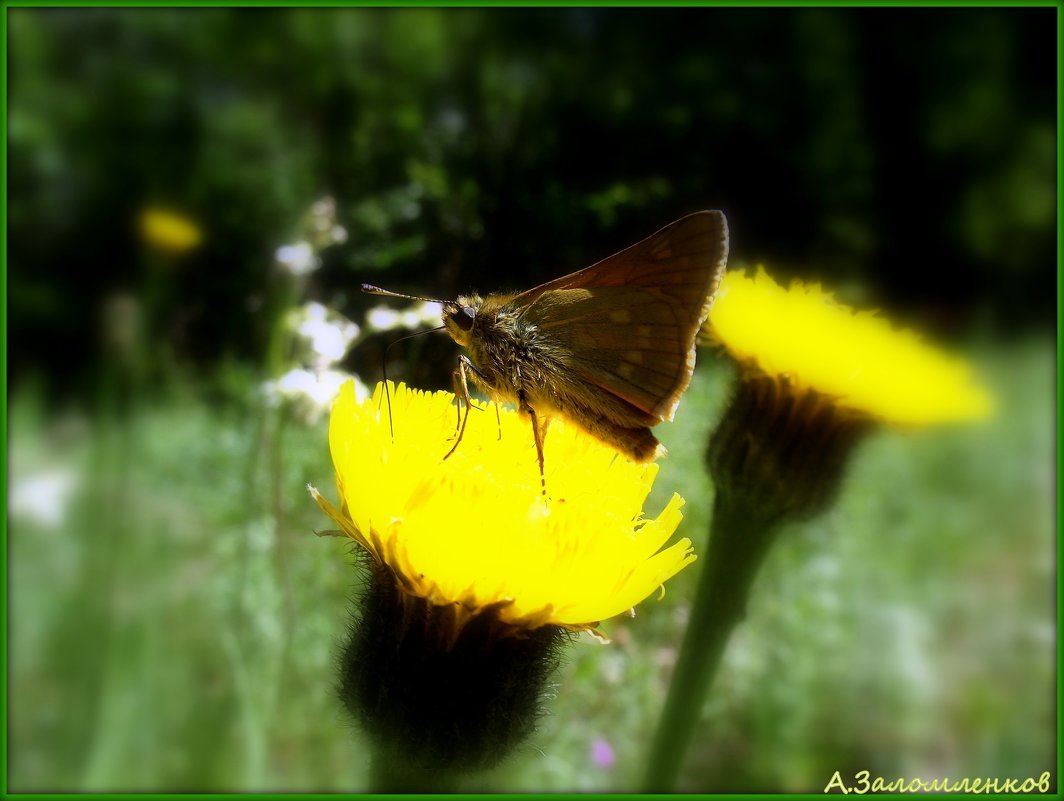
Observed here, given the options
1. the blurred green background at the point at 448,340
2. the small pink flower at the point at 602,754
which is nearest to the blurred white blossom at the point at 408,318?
A: the blurred green background at the point at 448,340

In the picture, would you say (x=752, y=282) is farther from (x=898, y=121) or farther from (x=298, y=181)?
(x=898, y=121)

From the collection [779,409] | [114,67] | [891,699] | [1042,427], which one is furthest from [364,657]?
[1042,427]

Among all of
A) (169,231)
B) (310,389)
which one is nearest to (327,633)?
(310,389)

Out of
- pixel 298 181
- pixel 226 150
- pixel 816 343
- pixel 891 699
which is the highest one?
pixel 816 343

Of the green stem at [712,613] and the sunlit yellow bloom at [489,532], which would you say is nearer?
the sunlit yellow bloom at [489,532]

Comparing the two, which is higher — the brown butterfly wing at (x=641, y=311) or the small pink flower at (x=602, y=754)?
the brown butterfly wing at (x=641, y=311)

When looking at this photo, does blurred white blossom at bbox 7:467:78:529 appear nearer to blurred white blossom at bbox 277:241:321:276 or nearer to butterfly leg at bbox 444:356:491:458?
blurred white blossom at bbox 277:241:321:276

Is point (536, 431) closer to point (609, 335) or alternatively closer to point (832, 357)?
point (609, 335)

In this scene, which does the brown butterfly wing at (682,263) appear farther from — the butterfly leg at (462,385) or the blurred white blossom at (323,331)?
the blurred white blossom at (323,331)
